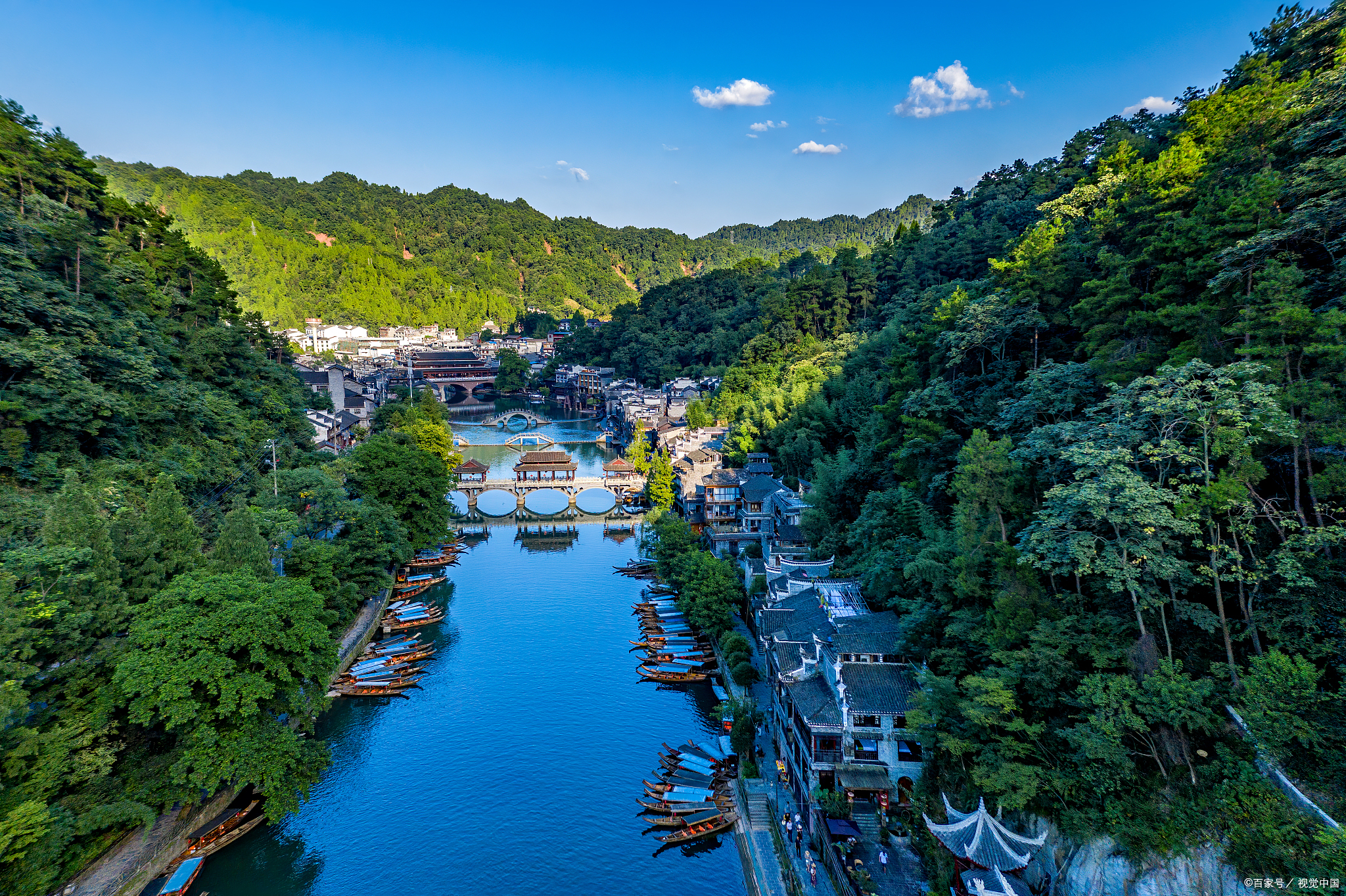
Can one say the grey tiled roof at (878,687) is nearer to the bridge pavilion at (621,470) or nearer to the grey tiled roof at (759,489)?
the grey tiled roof at (759,489)

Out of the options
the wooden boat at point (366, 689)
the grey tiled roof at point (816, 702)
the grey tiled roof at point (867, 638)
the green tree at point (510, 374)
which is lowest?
the wooden boat at point (366, 689)

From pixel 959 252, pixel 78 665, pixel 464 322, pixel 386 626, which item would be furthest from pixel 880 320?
pixel 464 322

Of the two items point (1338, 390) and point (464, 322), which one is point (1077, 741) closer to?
point (1338, 390)

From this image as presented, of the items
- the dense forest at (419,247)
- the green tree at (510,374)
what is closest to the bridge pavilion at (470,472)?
the green tree at (510,374)

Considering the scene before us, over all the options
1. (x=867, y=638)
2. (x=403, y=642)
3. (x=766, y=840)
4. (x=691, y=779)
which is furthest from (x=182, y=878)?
(x=867, y=638)

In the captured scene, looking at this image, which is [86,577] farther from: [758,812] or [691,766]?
[758,812]

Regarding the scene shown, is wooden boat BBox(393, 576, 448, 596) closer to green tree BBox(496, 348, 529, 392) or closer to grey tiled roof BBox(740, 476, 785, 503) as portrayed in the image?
grey tiled roof BBox(740, 476, 785, 503)
